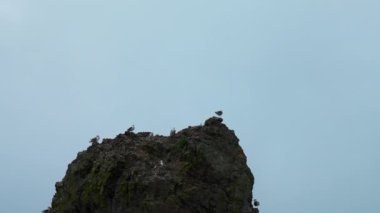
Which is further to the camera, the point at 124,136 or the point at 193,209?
the point at 124,136

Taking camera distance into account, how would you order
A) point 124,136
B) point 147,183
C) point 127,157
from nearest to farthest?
1. point 147,183
2. point 127,157
3. point 124,136

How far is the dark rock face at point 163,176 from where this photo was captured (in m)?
37.5

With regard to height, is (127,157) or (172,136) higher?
(172,136)

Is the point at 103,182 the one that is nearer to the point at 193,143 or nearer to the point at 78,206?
the point at 78,206

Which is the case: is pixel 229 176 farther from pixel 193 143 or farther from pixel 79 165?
pixel 79 165

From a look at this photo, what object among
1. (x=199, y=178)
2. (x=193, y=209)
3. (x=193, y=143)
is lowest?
(x=193, y=209)

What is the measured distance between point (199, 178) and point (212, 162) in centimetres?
144

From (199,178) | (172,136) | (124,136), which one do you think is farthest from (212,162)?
(124,136)

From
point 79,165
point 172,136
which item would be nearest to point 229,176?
point 172,136

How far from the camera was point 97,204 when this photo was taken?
39.3 meters

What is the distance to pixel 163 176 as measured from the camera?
38.0 meters


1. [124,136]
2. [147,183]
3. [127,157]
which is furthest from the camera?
[124,136]

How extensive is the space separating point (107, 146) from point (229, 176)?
946 centimetres

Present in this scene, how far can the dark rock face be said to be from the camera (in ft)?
123
